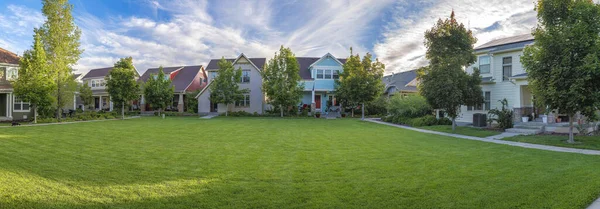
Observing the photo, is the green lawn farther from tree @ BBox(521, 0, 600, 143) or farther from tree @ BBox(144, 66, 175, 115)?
tree @ BBox(144, 66, 175, 115)

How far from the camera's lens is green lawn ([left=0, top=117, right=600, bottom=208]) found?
4.46m

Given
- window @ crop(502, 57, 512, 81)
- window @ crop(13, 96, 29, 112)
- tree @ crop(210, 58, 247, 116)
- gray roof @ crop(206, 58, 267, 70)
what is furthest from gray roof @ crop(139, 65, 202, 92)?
window @ crop(502, 57, 512, 81)

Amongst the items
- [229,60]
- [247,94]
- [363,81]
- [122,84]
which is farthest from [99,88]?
[363,81]

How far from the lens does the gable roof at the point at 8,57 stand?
86.9 feet

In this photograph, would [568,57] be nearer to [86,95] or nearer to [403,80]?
[403,80]

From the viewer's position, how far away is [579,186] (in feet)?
17.4

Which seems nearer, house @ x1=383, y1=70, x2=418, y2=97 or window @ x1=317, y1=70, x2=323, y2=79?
window @ x1=317, y1=70, x2=323, y2=79

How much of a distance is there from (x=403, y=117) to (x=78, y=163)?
21.1 metres

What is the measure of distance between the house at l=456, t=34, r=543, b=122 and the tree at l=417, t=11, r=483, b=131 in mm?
2678

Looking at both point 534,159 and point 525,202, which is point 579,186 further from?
point 534,159

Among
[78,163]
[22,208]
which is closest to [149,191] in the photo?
[22,208]

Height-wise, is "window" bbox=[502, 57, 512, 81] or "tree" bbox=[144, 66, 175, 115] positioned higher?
"window" bbox=[502, 57, 512, 81]

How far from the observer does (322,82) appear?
120ft

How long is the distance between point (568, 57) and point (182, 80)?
40699 mm
